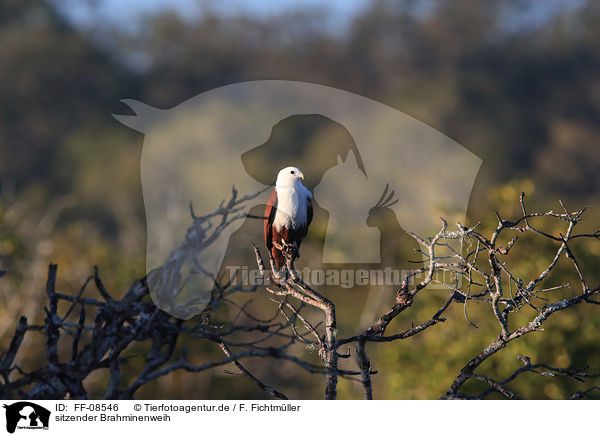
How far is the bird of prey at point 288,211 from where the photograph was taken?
16.6 ft

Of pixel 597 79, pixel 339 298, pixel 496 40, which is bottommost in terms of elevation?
pixel 339 298

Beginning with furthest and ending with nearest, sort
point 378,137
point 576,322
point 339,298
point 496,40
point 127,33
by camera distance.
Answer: point 127,33, point 496,40, point 378,137, point 339,298, point 576,322

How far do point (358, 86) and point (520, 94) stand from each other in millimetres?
11465

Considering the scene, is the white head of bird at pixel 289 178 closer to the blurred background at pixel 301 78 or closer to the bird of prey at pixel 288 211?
the bird of prey at pixel 288 211

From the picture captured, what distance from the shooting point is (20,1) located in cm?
5534

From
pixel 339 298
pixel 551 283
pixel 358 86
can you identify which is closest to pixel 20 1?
pixel 358 86

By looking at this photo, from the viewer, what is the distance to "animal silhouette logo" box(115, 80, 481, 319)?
4552mm

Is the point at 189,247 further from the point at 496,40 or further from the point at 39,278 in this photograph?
the point at 496,40

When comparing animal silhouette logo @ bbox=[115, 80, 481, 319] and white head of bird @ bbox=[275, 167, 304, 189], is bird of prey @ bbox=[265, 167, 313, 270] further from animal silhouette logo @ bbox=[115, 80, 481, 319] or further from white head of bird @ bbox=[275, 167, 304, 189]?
animal silhouette logo @ bbox=[115, 80, 481, 319]

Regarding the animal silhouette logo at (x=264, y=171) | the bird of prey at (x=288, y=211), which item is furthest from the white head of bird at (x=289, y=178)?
the animal silhouette logo at (x=264, y=171)

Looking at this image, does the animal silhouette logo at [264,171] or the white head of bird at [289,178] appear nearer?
the animal silhouette logo at [264,171]
